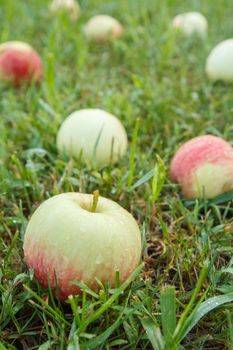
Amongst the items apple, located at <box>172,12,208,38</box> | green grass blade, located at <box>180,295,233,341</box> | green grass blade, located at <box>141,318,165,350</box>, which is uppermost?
apple, located at <box>172,12,208,38</box>

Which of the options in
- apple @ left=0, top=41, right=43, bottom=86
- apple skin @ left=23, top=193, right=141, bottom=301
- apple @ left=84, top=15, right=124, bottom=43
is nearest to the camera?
apple skin @ left=23, top=193, right=141, bottom=301

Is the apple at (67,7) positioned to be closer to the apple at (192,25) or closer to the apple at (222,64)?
the apple at (192,25)

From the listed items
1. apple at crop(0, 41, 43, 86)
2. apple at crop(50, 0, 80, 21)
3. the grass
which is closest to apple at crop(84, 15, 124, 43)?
the grass

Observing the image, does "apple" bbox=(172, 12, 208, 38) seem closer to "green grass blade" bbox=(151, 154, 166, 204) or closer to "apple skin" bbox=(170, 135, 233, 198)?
"apple skin" bbox=(170, 135, 233, 198)

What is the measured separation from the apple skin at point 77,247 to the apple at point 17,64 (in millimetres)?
1675

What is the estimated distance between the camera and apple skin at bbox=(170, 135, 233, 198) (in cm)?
201

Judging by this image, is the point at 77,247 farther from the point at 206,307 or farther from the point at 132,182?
the point at 132,182

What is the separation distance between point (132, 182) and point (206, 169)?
1.04 ft

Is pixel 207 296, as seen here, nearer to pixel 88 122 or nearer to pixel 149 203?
pixel 149 203

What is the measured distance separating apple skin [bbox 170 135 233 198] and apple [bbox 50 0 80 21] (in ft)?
7.48

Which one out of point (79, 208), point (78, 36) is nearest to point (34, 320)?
point (79, 208)

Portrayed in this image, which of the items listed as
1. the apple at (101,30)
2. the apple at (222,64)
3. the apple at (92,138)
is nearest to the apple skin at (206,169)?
the apple at (92,138)

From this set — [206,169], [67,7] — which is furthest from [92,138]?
[67,7]

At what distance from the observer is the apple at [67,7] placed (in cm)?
395
